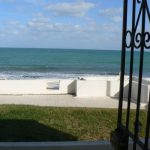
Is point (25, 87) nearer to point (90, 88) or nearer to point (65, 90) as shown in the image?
point (65, 90)

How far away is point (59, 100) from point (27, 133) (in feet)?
28.5

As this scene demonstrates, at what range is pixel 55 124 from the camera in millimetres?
7691

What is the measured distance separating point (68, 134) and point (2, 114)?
8.38 ft

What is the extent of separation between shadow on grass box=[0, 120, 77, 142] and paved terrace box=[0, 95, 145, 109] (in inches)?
260

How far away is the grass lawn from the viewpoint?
6.34 meters

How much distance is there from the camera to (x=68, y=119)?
832cm

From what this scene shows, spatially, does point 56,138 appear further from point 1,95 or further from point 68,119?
point 1,95

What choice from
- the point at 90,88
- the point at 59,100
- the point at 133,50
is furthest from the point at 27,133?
the point at 90,88

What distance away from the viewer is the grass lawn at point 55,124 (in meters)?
6.34

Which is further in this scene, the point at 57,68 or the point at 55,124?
the point at 57,68

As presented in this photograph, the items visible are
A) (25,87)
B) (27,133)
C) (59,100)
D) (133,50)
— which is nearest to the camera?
(133,50)

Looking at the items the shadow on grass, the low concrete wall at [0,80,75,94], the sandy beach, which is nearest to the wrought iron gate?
the shadow on grass

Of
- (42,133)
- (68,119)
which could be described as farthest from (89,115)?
(42,133)

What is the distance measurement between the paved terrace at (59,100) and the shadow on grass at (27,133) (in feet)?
21.7
